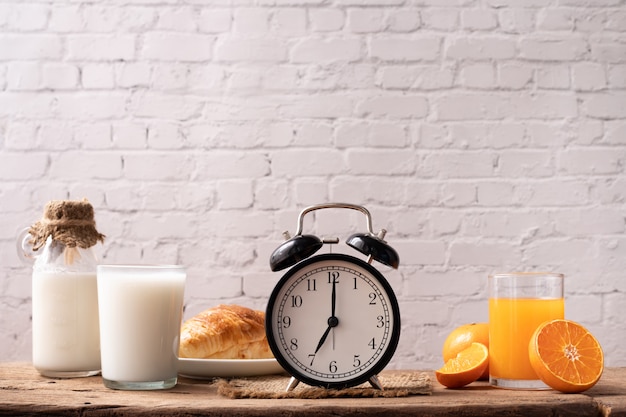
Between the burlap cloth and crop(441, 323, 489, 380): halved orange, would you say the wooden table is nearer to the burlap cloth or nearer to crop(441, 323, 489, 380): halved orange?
the burlap cloth

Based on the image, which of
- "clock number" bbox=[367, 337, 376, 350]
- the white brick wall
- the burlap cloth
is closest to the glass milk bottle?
the burlap cloth

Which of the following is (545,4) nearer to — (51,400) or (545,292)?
(545,292)

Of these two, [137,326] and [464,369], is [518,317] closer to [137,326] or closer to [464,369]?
[464,369]

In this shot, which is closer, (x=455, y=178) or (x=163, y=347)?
(x=163, y=347)

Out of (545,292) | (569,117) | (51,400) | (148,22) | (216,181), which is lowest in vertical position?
(51,400)

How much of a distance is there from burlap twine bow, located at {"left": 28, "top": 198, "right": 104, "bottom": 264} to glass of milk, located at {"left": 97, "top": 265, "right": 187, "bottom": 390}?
0.14 m

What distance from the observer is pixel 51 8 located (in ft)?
7.70

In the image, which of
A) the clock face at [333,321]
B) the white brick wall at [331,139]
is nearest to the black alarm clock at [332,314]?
the clock face at [333,321]

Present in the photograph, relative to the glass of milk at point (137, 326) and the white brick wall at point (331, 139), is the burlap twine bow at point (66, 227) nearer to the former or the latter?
the glass of milk at point (137, 326)

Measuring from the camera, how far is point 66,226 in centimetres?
132

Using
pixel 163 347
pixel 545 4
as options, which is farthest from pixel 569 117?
pixel 163 347

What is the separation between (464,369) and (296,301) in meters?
0.31

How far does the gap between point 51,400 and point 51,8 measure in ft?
5.41

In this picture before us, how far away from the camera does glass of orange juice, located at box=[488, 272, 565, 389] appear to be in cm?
119
